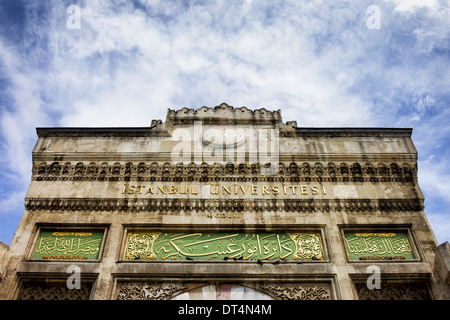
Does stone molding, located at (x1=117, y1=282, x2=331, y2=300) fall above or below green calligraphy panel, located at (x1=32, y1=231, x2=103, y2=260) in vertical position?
below

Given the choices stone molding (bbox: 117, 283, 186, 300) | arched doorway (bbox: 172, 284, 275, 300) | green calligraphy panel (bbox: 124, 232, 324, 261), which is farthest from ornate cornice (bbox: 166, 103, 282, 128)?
arched doorway (bbox: 172, 284, 275, 300)

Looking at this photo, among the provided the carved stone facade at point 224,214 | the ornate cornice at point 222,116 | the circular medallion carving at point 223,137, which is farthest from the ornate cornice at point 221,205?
the ornate cornice at point 222,116

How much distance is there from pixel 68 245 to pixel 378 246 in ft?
20.1

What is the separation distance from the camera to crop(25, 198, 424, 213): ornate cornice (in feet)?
26.8

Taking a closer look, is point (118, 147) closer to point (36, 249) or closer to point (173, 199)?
point (173, 199)

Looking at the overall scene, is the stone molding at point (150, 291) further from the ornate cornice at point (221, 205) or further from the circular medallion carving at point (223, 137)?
the circular medallion carving at point (223, 137)

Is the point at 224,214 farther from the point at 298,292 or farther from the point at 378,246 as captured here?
the point at 378,246

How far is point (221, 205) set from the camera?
8.21 meters

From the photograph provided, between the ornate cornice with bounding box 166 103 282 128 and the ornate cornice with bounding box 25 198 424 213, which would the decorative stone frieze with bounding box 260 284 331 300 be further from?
the ornate cornice with bounding box 166 103 282 128

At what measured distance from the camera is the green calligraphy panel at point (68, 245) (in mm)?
7562

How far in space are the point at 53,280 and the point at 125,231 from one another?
155cm

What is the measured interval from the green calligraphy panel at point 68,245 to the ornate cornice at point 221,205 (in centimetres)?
56

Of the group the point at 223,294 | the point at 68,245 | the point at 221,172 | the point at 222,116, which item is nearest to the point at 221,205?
the point at 221,172

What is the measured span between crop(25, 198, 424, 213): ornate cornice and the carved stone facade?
0.02m
